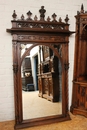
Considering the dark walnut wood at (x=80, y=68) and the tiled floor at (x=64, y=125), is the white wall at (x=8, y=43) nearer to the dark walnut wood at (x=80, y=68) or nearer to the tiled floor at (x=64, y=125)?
the tiled floor at (x=64, y=125)

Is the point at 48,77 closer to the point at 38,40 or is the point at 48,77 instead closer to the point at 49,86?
the point at 49,86

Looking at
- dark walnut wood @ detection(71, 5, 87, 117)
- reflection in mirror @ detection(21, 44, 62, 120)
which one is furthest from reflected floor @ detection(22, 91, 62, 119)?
dark walnut wood @ detection(71, 5, 87, 117)

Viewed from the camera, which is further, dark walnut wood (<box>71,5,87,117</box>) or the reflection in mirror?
dark walnut wood (<box>71,5,87,117</box>)

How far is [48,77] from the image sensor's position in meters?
2.24

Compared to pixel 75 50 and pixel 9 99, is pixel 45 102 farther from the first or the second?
pixel 75 50

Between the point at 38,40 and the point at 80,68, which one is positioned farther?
the point at 80,68

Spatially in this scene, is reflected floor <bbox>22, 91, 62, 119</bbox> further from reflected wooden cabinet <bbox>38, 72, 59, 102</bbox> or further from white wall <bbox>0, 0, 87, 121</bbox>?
white wall <bbox>0, 0, 87, 121</bbox>

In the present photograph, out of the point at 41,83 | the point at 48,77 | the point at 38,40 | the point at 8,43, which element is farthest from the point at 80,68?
the point at 8,43

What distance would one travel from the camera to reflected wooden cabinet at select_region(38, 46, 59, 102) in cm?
218

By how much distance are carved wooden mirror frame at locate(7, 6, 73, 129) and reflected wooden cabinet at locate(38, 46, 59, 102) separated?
0.11 meters

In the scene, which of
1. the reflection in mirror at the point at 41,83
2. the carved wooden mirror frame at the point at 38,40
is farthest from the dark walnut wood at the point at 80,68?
the reflection in mirror at the point at 41,83

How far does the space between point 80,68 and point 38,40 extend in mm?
942

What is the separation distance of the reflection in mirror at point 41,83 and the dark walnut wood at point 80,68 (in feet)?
1.02

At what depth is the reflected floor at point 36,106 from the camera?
2.11m
